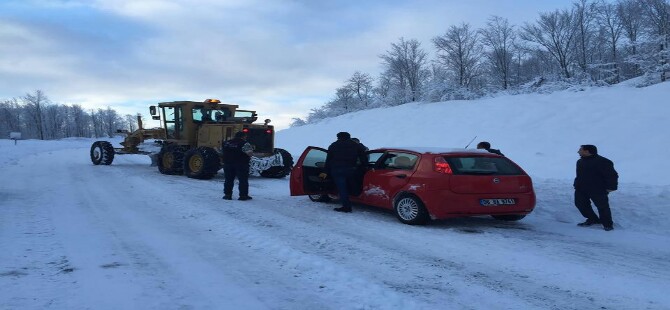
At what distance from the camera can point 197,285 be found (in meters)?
4.26

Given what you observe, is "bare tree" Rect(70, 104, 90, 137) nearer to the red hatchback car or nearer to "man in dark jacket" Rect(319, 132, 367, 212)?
"man in dark jacket" Rect(319, 132, 367, 212)

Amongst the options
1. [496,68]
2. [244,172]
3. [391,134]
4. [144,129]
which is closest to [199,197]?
[244,172]

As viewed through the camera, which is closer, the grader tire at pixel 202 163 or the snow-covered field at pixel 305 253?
the snow-covered field at pixel 305 253

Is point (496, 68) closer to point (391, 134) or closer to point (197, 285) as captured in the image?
point (391, 134)

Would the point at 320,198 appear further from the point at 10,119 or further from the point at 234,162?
the point at 10,119

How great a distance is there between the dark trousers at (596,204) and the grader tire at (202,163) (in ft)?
32.5

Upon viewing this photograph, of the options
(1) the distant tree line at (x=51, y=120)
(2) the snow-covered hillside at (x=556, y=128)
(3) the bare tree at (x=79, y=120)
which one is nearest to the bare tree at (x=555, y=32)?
(2) the snow-covered hillside at (x=556, y=128)

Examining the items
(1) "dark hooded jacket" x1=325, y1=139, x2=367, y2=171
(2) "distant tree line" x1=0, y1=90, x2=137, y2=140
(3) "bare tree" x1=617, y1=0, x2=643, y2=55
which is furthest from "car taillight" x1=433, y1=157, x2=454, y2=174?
(2) "distant tree line" x1=0, y1=90, x2=137, y2=140

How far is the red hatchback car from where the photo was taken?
6875mm

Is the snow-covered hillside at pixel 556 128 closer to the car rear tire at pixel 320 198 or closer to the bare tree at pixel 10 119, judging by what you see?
the car rear tire at pixel 320 198

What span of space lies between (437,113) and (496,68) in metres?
28.0

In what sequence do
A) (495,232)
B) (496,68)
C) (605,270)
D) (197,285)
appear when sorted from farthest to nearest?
(496,68) < (495,232) < (605,270) < (197,285)

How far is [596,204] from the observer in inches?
282

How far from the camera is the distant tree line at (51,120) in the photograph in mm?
114125
